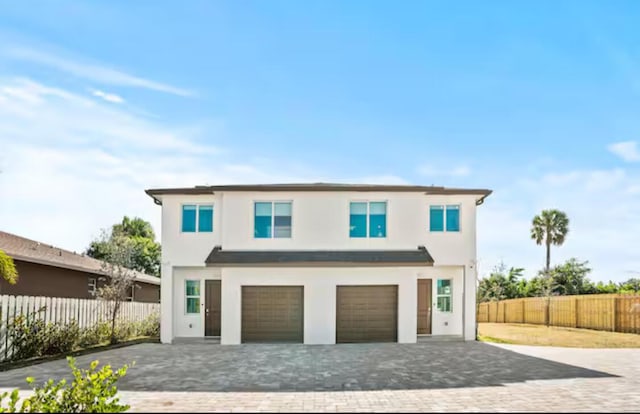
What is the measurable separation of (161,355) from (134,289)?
15.0m

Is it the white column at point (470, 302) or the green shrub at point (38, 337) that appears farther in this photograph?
the white column at point (470, 302)

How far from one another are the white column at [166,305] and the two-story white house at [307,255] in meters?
0.04

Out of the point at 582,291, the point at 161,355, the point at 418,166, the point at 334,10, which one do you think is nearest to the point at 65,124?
the point at 161,355

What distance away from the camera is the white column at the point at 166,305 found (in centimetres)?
2008

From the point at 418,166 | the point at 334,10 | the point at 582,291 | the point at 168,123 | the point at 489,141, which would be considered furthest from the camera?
the point at 582,291

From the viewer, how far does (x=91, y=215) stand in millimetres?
43438

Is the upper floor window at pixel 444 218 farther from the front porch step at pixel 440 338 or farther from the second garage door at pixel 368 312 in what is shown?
the front porch step at pixel 440 338

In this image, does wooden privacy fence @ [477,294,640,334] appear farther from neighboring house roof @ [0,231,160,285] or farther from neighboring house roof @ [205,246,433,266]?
neighboring house roof @ [0,231,160,285]

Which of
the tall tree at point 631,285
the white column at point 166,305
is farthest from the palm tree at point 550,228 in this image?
the white column at point 166,305

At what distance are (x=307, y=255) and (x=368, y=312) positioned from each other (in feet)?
10.6

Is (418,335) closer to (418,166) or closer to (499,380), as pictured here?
(418,166)

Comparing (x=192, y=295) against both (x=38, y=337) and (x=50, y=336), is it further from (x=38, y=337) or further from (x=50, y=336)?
(x=38, y=337)

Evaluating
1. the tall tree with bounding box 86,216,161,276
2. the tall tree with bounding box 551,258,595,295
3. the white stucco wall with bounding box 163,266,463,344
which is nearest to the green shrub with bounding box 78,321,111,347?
the white stucco wall with bounding box 163,266,463,344

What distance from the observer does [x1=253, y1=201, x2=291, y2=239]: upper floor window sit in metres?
20.1
